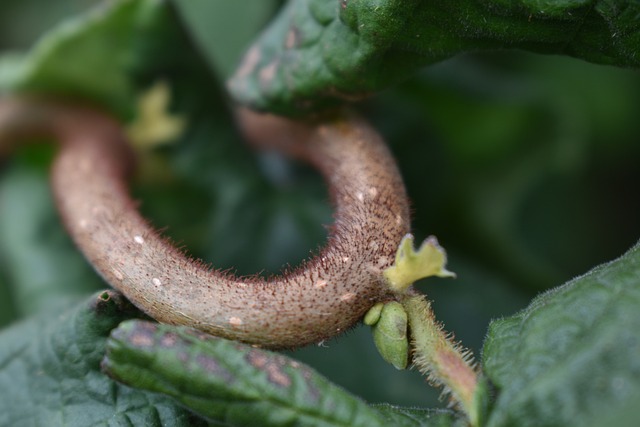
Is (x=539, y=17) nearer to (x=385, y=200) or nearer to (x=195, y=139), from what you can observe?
(x=385, y=200)

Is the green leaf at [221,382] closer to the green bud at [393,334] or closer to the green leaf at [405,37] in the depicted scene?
the green bud at [393,334]

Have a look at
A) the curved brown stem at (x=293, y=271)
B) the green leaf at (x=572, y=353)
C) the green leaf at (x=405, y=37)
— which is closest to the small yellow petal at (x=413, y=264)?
the curved brown stem at (x=293, y=271)

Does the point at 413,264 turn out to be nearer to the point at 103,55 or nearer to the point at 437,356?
the point at 437,356

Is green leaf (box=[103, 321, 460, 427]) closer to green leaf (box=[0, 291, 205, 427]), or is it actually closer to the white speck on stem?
the white speck on stem

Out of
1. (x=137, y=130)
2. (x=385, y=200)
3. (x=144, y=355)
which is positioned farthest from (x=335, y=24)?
(x=137, y=130)

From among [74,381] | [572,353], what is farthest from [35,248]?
[572,353]

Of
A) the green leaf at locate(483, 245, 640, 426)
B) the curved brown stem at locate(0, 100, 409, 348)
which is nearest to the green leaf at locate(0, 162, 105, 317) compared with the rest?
the curved brown stem at locate(0, 100, 409, 348)
